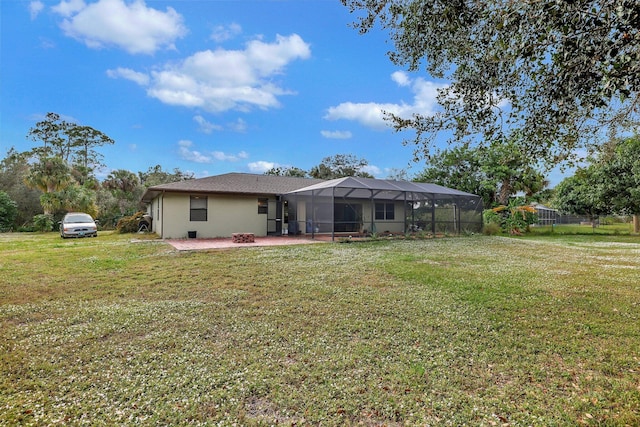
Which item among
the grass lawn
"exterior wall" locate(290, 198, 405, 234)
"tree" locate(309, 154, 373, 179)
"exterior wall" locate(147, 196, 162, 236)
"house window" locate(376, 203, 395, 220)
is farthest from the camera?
"tree" locate(309, 154, 373, 179)

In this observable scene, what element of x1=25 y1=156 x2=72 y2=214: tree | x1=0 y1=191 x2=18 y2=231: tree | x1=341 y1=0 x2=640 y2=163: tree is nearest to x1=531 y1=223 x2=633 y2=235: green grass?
x1=341 y1=0 x2=640 y2=163: tree

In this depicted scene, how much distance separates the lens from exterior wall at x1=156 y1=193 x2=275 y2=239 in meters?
13.7

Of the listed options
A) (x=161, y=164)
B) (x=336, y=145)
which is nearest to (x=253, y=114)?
(x=336, y=145)

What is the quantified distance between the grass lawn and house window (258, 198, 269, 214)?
9739 millimetres

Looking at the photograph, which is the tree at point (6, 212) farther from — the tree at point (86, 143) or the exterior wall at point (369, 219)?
the exterior wall at point (369, 219)

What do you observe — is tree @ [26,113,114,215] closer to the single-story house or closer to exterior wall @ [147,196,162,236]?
exterior wall @ [147,196,162,236]

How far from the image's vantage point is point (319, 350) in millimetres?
2996

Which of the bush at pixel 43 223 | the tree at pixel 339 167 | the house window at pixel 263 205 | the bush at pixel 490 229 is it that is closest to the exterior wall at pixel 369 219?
the house window at pixel 263 205

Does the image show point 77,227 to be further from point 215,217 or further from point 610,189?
point 610,189

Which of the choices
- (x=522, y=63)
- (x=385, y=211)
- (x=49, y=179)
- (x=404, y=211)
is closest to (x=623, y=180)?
(x=404, y=211)

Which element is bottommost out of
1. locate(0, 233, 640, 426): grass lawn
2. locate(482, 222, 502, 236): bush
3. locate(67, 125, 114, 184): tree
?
locate(0, 233, 640, 426): grass lawn

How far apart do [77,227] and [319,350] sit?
654 inches

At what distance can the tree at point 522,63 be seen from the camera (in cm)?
278

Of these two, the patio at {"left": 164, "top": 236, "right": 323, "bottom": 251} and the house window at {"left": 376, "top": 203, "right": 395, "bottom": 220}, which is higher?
the house window at {"left": 376, "top": 203, "right": 395, "bottom": 220}
